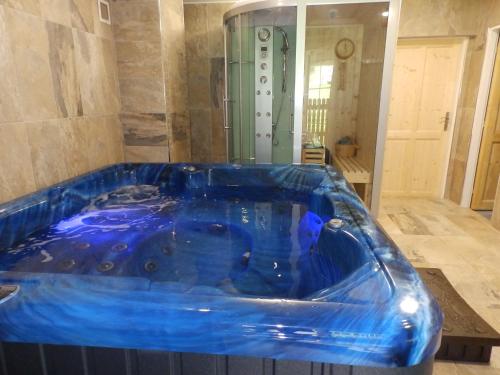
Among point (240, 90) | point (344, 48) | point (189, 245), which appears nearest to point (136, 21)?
point (240, 90)

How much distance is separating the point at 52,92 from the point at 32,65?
172 mm

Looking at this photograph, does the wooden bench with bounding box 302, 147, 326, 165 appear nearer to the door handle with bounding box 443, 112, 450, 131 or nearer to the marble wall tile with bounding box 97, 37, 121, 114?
the door handle with bounding box 443, 112, 450, 131

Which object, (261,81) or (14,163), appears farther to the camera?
(261,81)

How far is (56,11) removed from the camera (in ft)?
5.90

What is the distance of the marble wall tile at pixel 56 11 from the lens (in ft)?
5.58

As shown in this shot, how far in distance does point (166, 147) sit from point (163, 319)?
2171 millimetres

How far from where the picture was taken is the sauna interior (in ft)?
4.88

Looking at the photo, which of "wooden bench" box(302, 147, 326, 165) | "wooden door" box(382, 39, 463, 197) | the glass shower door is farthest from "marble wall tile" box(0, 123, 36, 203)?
"wooden door" box(382, 39, 463, 197)

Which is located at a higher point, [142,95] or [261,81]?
[261,81]

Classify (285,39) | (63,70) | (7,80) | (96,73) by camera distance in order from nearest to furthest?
(7,80), (63,70), (96,73), (285,39)

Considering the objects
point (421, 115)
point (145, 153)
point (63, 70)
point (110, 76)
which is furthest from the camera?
point (421, 115)

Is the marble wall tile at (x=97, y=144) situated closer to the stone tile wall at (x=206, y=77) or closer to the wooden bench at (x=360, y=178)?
the stone tile wall at (x=206, y=77)

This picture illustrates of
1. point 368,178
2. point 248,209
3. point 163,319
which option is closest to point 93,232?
point 248,209

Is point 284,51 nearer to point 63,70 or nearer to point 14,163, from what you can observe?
point 63,70
